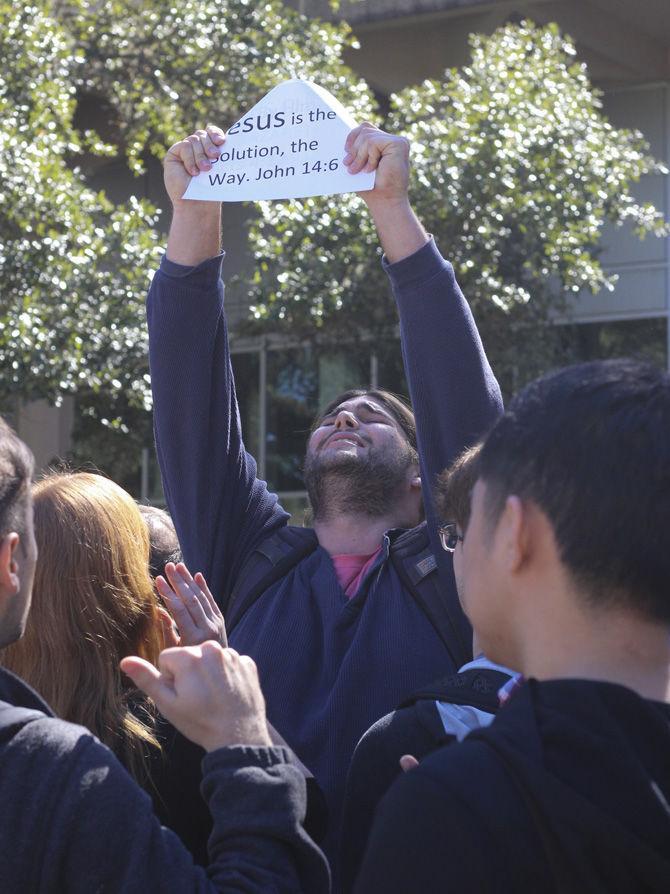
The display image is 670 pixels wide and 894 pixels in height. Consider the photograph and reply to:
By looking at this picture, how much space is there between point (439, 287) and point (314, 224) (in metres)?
7.87

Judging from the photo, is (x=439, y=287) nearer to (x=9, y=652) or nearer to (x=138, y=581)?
(x=138, y=581)

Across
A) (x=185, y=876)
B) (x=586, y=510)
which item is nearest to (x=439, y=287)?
(x=586, y=510)

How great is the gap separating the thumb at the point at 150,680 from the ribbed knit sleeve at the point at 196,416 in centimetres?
142

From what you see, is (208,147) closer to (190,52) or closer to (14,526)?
(14,526)

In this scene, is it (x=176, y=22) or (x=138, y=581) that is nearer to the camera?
(x=138, y=581)

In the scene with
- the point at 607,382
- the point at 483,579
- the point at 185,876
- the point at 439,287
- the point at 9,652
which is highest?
the point at 439,287

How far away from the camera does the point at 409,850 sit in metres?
1.44

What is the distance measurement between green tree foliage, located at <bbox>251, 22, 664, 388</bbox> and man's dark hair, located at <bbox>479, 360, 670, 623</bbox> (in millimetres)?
9128

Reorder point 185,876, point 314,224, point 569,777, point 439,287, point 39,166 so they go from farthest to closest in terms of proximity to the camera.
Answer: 1. point 314,224
2. point 39,166
3. point 439,287
4. point 185,876
5. point 569,777

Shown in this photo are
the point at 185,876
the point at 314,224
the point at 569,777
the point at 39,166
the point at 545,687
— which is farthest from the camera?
the point at 314,224

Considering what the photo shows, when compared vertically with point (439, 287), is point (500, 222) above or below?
above

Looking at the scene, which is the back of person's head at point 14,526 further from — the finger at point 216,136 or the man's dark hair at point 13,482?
the finger at point 216,136

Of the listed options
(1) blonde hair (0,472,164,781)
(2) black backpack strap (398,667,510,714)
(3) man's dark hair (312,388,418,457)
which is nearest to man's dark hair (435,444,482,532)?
(2) black backpack strap (398,667,510,714)

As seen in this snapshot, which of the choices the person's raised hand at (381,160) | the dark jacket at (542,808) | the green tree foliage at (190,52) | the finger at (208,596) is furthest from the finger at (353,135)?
the green tree foliage at (190,52)
